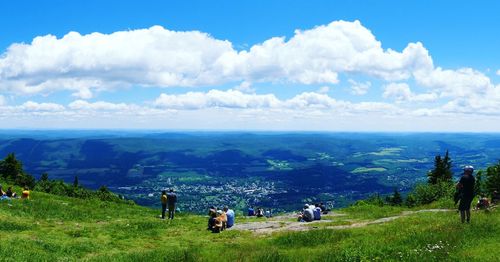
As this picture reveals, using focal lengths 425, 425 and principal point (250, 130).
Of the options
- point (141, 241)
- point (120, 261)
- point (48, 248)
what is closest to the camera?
point (120, 261)

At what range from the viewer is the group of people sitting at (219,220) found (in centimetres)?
3190

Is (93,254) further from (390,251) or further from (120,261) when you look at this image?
(390,251)

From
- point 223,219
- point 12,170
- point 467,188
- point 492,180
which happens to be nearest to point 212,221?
point 223,219

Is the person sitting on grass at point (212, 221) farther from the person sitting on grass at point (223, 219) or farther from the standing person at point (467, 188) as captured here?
the standing person at point (467, 188)

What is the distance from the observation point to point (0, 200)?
127 feet

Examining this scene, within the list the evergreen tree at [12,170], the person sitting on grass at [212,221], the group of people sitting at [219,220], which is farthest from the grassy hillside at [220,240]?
the evergreen tree at [12,170]

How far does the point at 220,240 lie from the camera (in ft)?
92.4

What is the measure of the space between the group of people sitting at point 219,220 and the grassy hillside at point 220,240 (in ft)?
3.28

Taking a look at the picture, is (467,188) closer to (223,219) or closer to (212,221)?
(223,219)

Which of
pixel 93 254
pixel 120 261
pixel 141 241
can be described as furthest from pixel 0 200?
pixel 120 261

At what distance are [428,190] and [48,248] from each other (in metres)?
65.4

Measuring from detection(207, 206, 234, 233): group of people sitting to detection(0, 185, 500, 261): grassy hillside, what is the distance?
3.28 ft

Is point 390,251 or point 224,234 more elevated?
point 390,251

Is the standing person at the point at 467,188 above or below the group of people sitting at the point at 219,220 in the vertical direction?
above
